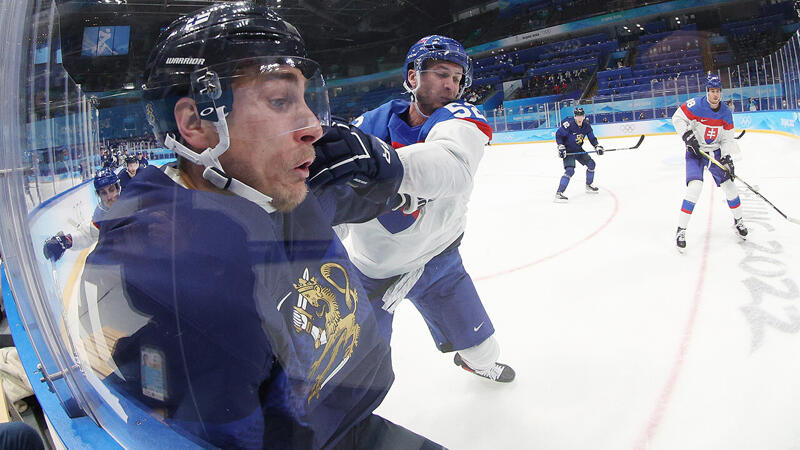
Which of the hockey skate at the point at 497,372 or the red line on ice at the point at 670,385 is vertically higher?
the hockey skate at the point at 497,372

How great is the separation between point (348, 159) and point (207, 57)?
27 centimetres

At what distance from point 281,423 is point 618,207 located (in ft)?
13.9

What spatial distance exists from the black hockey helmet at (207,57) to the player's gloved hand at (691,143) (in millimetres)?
3689

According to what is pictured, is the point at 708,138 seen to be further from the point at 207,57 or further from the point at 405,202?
the point at 207,57

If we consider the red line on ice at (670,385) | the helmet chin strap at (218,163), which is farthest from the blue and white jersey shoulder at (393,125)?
the red line on ice at (670,385)

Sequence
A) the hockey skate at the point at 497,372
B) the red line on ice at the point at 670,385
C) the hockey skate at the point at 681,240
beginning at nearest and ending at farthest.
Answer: the red line on ice at the point at 670,385 < the hockey skate at the point at 497,372 < the hockey skate at the point at 681,240

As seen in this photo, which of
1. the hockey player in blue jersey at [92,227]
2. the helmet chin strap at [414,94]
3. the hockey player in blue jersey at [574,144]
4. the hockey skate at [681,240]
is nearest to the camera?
the hockey player in blue jersey at [92,227]


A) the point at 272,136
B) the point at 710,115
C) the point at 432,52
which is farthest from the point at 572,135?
the point at 272,136

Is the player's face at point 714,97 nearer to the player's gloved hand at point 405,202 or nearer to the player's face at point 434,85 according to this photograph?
the player's face at point 434,85

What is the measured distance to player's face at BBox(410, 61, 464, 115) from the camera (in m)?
1.36

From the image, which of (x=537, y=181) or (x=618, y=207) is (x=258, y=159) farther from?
(x=537, y=181)

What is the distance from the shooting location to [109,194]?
0.51 metres

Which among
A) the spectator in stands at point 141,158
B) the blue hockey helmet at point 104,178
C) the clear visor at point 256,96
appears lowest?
the blue hockey helmet at point 104,178

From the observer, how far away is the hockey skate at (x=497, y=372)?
1568mm
